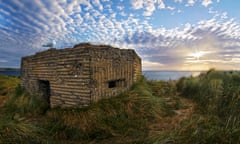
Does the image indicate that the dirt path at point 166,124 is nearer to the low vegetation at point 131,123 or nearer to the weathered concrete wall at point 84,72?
the low vegetation at point 131,123

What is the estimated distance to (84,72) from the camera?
5.30 m

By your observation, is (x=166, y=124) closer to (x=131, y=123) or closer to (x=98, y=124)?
(x=131, y=123)

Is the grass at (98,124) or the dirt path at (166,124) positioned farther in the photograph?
the dirt path at (166,124)

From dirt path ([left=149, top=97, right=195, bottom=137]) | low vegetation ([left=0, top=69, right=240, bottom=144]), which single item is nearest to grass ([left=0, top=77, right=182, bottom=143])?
low vegetation ([left=0, top=69, right=240, bottom=144])

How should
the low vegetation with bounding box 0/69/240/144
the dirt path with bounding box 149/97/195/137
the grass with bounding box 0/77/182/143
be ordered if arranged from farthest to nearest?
the dirt path with bounding box 149/97/195/137 < the grass with bounding box 0/77/182/143 < the low vegetation with bounding box 0/69/240/144

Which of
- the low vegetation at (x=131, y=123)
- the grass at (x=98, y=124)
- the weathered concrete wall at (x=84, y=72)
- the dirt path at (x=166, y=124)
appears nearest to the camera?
the low vegetation at (x=131, y=123)

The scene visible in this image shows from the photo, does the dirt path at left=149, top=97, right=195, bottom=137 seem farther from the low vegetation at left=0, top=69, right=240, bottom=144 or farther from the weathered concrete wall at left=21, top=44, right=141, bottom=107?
the weathered concrete wall at left=21, top=44, right=141, bottom=107

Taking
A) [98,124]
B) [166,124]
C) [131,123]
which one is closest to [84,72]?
[98,124]

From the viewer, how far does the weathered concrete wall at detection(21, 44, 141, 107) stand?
17.3 ft

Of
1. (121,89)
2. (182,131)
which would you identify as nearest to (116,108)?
(121,89)

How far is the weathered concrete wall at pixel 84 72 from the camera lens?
5.28 metres

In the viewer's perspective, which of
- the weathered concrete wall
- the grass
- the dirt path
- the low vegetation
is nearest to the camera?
the low vegetation

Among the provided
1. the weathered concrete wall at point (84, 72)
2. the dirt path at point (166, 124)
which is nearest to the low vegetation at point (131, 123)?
the dirt path at point (166, 124)

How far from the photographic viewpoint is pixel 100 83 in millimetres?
5477
